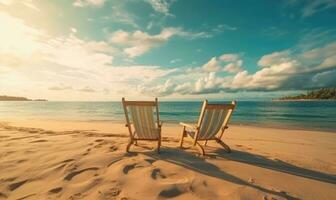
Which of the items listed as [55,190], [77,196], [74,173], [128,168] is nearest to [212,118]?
[128,168]

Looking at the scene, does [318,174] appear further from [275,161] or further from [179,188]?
[179,188]

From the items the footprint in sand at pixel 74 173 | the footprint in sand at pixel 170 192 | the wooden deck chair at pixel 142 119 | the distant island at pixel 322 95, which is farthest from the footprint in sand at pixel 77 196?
the distant island at pixel 322 95

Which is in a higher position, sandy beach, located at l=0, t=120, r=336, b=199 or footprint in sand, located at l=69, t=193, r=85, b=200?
sandy beach, located at l=0, t=120, r=336, b=199

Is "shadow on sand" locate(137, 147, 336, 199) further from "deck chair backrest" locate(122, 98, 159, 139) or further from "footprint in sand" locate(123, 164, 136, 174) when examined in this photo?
"footprint in sand" locate(123, 164, 136, 174)

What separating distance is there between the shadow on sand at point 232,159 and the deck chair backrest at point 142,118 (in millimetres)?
544

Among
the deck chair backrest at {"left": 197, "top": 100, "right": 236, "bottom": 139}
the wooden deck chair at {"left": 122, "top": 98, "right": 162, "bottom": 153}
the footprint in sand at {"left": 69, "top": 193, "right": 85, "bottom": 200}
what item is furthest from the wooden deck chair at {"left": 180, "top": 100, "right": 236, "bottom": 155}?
the footprint in sand at {"left": 69, "top": 193, "right": 85, "bottom": 200}

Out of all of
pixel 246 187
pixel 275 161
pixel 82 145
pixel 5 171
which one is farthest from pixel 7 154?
pixel 275 161

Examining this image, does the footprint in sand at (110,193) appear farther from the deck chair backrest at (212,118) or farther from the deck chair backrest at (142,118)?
the deck chair backrest at (212,118)

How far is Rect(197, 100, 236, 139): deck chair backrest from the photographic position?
517 cm

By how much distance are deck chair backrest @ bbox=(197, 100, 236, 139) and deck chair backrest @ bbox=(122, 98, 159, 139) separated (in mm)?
1153

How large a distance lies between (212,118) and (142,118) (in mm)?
1763

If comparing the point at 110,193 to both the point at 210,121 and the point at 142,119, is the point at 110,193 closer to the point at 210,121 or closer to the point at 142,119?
the point at 142,119

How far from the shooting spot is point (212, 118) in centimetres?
531

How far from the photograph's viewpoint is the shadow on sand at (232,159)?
356 cm
